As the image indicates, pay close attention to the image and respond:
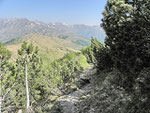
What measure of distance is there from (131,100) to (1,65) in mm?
15998

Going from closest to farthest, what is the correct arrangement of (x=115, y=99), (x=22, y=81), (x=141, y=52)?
(x=115, y=99), (x=141, y=52), (x=22, y=81)

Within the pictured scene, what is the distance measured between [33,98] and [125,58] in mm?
19130

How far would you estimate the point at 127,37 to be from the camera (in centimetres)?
1466

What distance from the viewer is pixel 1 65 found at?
16734mm

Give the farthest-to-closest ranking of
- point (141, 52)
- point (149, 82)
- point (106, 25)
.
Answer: point (106, 25) < point (141, 52) < point (149, 82)

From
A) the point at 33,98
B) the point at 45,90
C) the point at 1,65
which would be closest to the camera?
the point at 1,65

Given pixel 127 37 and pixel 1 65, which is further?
pixel 1 65

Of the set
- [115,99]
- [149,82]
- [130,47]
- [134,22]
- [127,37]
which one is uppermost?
[134,22]

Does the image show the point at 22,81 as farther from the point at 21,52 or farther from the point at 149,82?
the point at 149,82

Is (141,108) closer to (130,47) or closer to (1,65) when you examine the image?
(130,47)

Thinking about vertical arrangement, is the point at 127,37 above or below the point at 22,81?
above

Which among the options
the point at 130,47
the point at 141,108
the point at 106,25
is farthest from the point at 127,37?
the point at 141,108

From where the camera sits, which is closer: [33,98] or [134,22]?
[134,22]

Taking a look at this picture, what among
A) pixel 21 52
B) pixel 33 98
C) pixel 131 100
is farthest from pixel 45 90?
pixel 131 100
